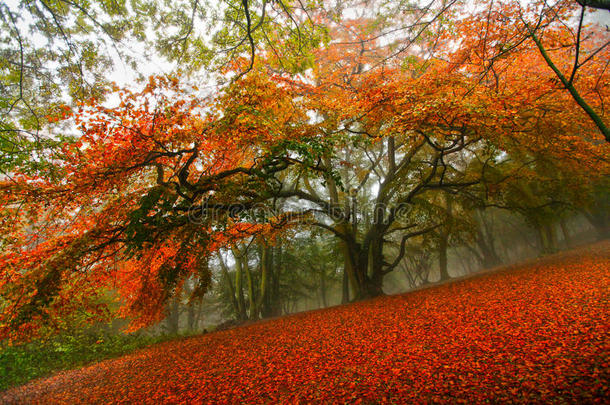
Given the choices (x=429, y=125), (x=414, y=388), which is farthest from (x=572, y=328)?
(x=429, y=125)

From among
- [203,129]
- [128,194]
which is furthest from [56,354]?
[203,129]

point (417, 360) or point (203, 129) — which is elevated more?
point (203, 129)

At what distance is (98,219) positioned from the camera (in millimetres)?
5742

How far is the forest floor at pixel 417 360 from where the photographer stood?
8.37 feet

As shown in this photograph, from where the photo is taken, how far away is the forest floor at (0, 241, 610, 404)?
8.37ft

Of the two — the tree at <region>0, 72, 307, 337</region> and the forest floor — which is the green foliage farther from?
the tree at <region>0, 72, 307, 337</region>

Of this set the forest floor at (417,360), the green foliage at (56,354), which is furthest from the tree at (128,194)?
the green foliage at (56,354)

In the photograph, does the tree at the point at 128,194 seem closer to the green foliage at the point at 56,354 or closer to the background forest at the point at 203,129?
the background forest at the point at 203,129

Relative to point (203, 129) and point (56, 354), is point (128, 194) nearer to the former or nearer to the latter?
point (203, 129)

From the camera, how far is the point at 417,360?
11.0 feet

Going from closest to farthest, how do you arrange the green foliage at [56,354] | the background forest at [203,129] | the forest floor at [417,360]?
1. the forest floor at [417,360]
2. the background forest at [203,129]
3. the green foliage at [56,354]

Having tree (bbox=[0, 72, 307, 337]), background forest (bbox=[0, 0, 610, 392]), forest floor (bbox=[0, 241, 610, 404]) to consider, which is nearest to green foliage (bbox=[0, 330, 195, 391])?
background forest (bbox=[0, 0, 610, 392])

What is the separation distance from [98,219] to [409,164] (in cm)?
1023

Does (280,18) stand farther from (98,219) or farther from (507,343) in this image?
(507,343)
